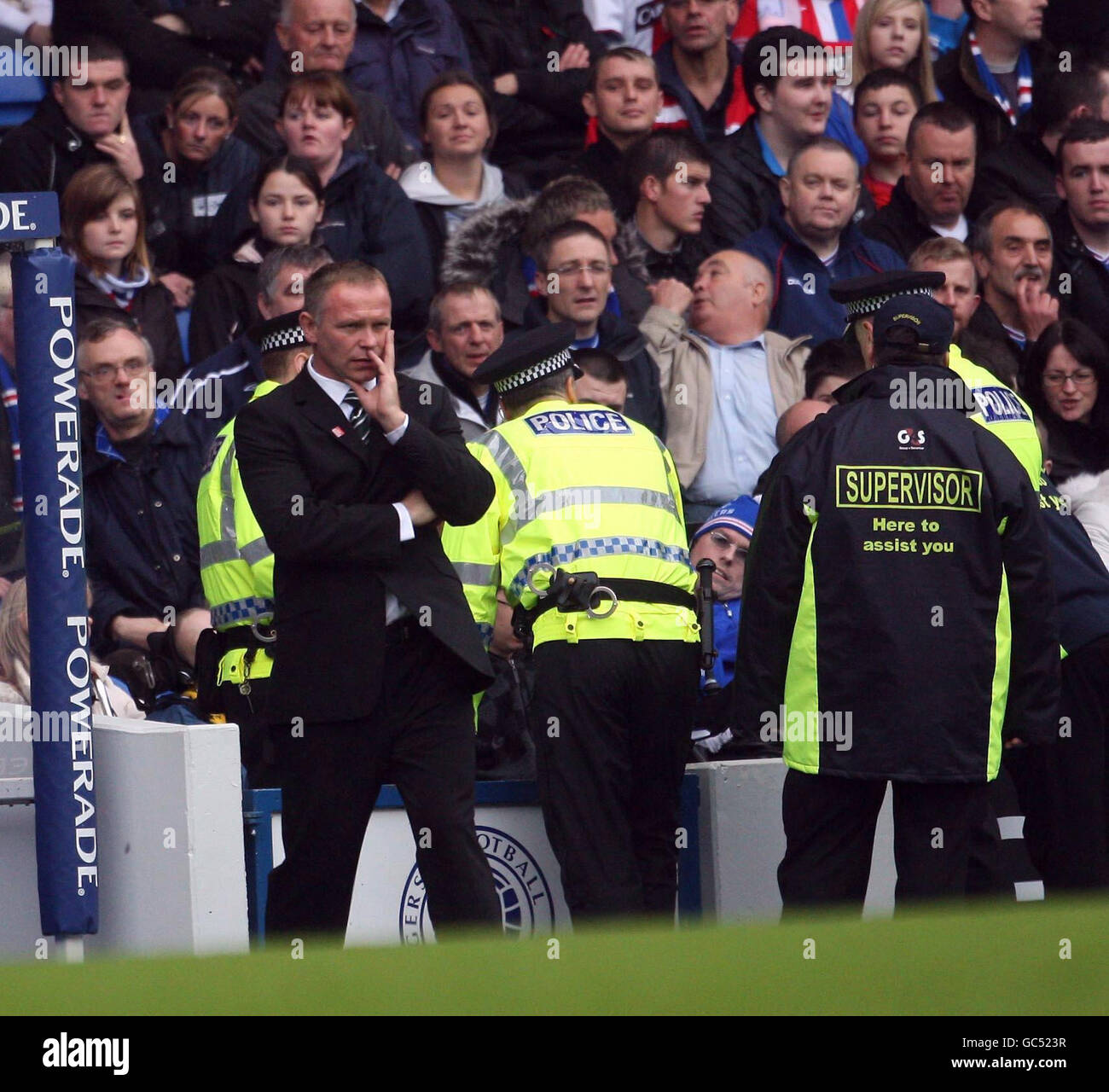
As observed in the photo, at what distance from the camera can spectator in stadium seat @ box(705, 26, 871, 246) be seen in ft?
30.6

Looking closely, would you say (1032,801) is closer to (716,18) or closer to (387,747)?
(387,747)

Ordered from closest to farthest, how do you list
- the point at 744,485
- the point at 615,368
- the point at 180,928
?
the point at 180,928 < the point at 615,368 < the point at 744,485

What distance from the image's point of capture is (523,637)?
6195 mm

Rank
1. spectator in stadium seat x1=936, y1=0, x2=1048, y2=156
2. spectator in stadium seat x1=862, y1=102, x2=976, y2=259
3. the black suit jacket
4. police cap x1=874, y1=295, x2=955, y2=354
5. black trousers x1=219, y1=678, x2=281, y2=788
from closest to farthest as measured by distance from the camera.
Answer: the black suit jacket
police cap x1=874, y1=295, x2=955, y2=354
black trousers x1=219, y1=678, x2=281, y2=788
spectator in stadium seat x1=862, y1=102, x2=976, y2=259
spectator in stadium seat x1=936, y1=0, x2=1048, y2=156

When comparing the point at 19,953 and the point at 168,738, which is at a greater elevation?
the point at 168,738

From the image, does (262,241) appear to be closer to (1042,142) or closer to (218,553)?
(218,553)

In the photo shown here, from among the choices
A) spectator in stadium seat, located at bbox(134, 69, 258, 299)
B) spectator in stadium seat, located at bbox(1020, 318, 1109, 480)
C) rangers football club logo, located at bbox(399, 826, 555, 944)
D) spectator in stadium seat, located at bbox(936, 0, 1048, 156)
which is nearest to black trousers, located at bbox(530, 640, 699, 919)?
rangers football club logo, located at bbox(399, 826, 555, 944)

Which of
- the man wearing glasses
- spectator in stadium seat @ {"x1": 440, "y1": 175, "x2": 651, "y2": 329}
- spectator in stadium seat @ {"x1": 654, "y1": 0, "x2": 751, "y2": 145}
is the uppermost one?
spectator in stadium seat @ {"x1": 654, "y1": 0, "x2": 751, "y2": 145}

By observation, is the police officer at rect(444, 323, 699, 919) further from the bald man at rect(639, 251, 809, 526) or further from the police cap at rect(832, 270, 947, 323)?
the bald man at rect(639, 251, 809, 526)

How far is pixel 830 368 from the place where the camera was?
7879mm

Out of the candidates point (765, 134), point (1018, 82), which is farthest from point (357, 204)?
point (1018, 82)

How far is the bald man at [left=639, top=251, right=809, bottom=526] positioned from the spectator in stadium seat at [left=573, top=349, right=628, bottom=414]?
0.68 meters
